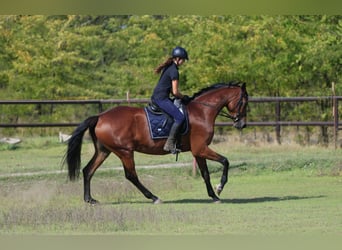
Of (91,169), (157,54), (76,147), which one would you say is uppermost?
(157,54)

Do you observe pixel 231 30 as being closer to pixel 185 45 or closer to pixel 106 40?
pixel 185 45

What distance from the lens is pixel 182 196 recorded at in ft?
52.2

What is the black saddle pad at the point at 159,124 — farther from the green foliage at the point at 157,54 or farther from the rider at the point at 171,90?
the green foliage at the point at 157,54

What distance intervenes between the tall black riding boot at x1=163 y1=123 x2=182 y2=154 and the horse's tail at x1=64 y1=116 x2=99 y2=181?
131 cm

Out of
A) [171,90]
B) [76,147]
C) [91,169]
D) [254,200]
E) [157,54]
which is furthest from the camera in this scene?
[157,54]

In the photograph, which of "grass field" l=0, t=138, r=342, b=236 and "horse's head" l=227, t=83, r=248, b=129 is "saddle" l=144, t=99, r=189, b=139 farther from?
"grass field" l=0, t=138, r=342, b=236

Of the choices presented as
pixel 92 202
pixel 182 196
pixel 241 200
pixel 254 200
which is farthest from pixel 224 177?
pixel 92 202

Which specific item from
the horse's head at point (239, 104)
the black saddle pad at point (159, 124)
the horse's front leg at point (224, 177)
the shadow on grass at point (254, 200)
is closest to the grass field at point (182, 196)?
the shadow on grass at point (254, 200)

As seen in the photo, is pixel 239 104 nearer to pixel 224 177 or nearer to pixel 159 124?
pixel 224 177

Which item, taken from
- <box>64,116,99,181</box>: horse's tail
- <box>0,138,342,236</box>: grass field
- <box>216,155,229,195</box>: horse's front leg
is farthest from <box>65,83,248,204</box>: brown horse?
<box>0,138,342,236</box>: grass field

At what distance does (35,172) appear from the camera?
1909 cm

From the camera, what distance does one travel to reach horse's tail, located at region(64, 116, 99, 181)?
14633 millimetres

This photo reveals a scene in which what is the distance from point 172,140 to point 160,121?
0.40 metres

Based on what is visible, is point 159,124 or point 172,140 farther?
point 159,124
